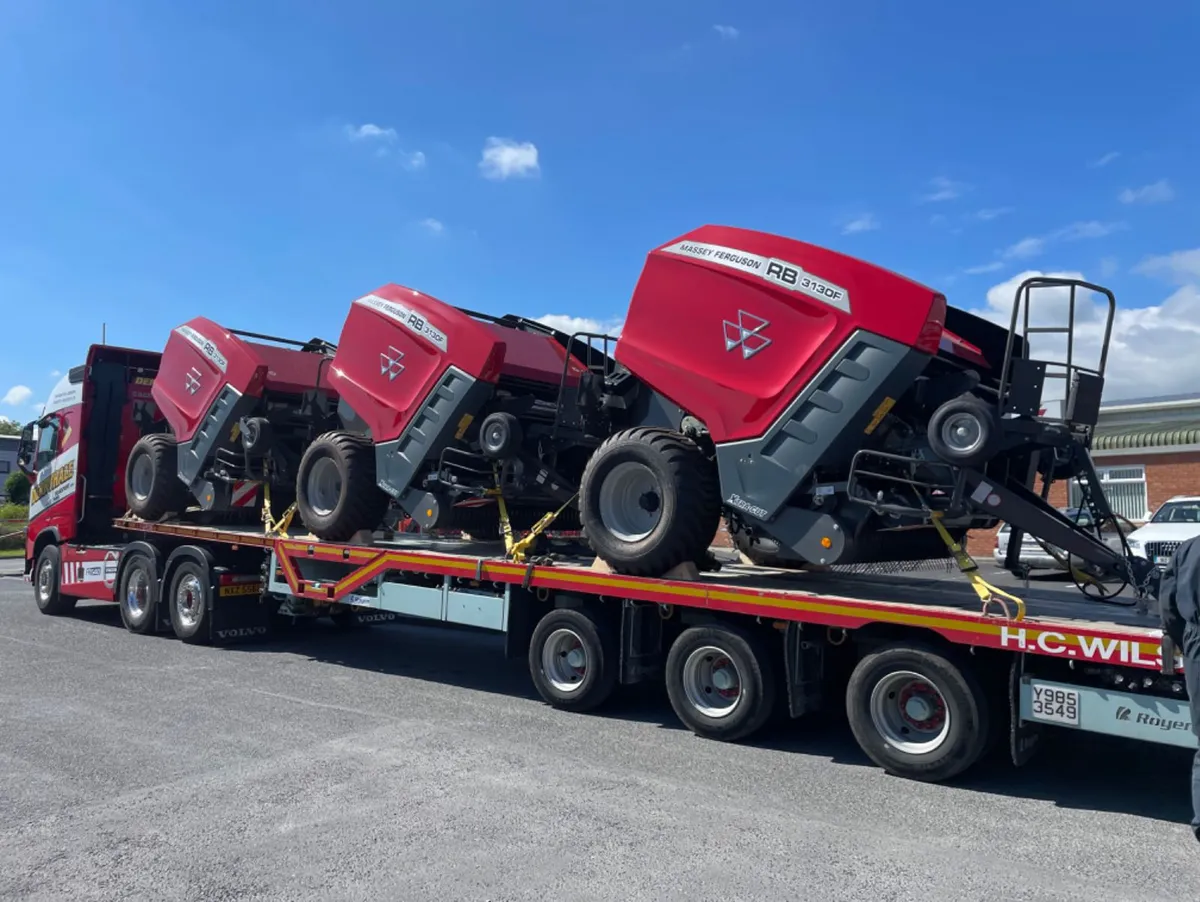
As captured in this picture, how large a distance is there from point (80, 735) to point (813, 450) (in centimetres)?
522

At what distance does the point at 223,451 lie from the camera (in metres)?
11.1

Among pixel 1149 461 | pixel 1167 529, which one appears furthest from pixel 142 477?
pixel 1149 461

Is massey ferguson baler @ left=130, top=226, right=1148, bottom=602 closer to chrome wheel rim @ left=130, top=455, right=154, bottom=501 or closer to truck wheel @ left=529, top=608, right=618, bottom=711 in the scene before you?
truck wheel @ left=529, top=608, right=618, bottom=711

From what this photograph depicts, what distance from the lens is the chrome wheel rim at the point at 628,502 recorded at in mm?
7340

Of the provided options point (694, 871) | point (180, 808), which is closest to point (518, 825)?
point (694, 871)

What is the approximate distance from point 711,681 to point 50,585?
33.6 feet

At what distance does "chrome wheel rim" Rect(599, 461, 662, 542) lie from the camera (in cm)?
734

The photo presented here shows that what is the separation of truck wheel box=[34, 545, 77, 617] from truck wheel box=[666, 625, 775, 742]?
9.67 metres

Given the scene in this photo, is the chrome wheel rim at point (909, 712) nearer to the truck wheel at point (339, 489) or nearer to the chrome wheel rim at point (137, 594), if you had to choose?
the truck wheel at point (339, 489)

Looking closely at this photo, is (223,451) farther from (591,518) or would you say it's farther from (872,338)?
(872,338)

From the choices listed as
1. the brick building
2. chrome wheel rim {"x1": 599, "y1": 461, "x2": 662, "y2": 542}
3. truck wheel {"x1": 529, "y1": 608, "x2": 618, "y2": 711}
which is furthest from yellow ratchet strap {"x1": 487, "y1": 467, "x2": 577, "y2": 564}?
the brick building

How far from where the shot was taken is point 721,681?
6.88 meters

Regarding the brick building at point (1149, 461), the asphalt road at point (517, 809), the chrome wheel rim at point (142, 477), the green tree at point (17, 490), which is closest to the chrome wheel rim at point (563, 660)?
the asphalt road at point (517, 809)

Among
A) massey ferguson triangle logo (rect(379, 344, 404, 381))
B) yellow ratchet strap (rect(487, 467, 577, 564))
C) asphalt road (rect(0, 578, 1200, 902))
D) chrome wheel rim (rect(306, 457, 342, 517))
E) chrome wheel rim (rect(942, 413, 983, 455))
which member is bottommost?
asphalt road (rect(0, 578, 1200, 902))
